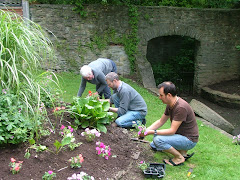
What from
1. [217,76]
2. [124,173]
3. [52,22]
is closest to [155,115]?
[124,173]

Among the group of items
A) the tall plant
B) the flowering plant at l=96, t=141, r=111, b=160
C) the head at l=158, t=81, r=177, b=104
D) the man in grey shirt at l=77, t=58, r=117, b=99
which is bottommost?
the flowering plant at l=96, t=141, r=111, b=160

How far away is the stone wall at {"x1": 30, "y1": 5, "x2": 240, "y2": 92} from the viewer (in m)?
9.03

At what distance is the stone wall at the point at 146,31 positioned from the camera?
29.6 ft

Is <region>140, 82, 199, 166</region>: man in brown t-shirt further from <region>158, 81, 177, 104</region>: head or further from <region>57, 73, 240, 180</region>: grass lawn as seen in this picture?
<region>57, 73, 240, 180</region>: grass lawn

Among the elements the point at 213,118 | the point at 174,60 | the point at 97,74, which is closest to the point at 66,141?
the point at 97,74

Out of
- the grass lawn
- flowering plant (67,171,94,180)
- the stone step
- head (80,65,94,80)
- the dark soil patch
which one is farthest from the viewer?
the stone step

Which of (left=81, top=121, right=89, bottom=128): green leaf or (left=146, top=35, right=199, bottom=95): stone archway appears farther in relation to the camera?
(left=146, top=35, right=199, bottom=95): stone archway

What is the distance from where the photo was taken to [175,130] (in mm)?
3506

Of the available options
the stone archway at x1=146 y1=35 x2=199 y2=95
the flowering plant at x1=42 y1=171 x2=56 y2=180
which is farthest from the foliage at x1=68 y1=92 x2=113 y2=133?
the stone archway at x1=146 y1=35 x2=199 y2=95

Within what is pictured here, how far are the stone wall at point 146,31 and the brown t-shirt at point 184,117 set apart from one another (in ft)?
17.1

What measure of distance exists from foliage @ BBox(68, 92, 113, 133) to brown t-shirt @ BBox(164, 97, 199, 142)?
0.98 m

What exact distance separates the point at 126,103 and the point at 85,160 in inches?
59.8

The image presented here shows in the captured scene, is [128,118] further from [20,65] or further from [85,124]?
[20,65]

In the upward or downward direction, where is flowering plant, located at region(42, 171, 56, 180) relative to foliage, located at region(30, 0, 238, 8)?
downward
